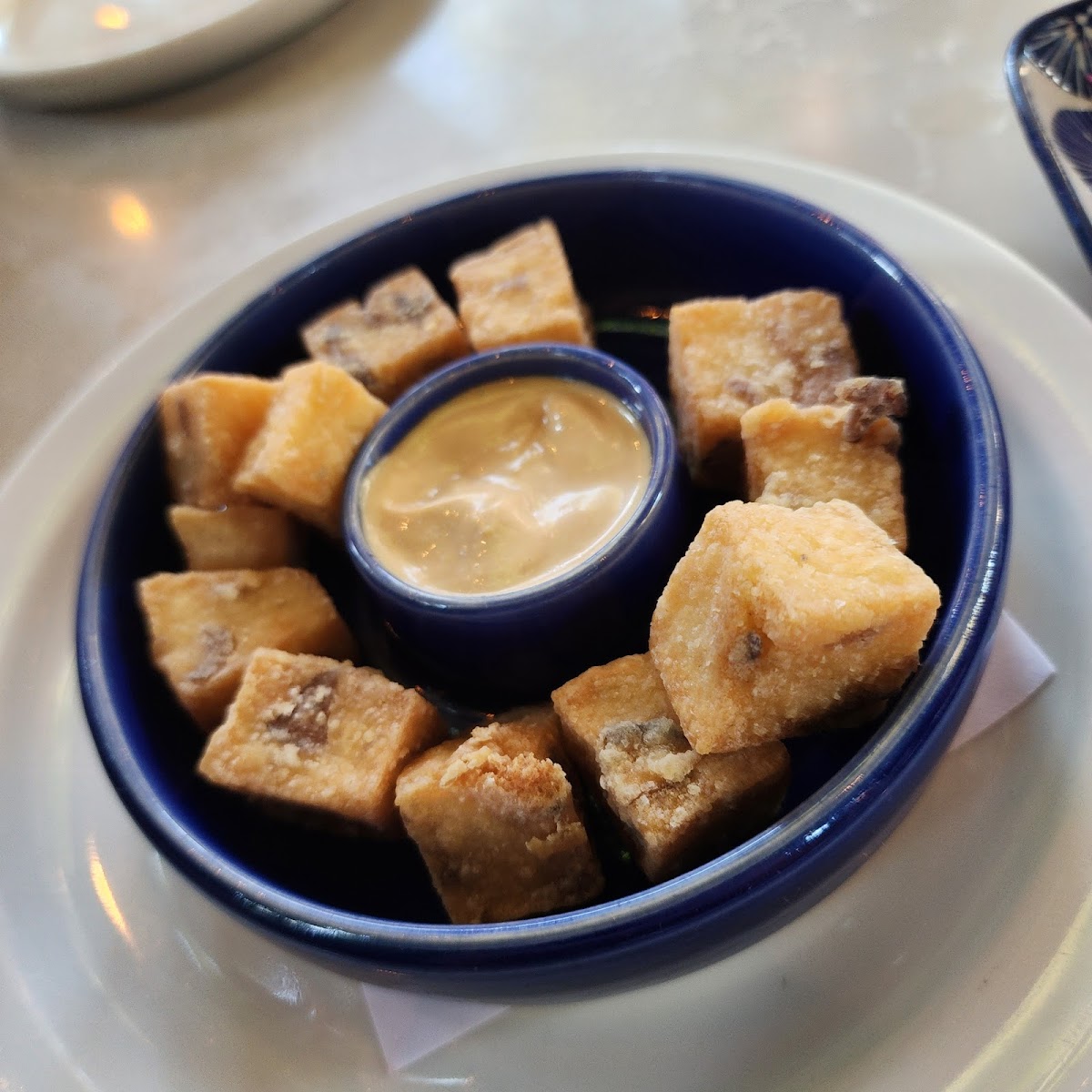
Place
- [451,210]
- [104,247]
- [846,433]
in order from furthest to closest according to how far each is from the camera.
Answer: [104,247] → [451,210] → [846,433]

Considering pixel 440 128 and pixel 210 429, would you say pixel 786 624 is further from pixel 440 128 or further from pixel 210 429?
pixel 440 128

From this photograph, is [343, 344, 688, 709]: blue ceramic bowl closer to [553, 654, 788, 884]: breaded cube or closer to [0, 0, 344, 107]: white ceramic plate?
[553, 654, 788, 884]: breaded cube

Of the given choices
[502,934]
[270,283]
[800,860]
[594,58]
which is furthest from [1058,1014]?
[594,58]

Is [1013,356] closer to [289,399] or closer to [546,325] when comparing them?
[546,325]

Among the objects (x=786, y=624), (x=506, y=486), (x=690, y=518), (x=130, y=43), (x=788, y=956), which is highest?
(x=130, y=43)

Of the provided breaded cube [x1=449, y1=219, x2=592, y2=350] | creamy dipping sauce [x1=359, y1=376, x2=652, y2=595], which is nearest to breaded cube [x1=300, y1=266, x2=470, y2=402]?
breaded cube [x1=449, y1=219, x2=592, y2=350]

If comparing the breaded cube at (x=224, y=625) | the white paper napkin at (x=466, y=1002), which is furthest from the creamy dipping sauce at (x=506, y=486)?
the white paper napkin at (x=466, y=1002)

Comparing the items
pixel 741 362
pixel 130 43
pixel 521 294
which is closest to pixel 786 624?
pixel 741 362
